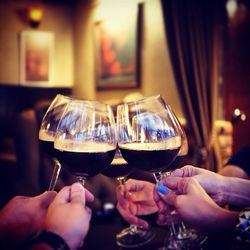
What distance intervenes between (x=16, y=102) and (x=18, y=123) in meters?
2.53

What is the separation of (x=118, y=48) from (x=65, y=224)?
388 cm

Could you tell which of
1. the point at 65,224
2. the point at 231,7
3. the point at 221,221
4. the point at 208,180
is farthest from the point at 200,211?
the point at 231,7

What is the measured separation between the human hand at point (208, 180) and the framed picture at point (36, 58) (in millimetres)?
4756

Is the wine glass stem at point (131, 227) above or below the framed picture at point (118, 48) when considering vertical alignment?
below

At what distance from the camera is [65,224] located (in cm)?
67

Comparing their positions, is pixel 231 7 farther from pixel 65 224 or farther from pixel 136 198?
pixel 65 224

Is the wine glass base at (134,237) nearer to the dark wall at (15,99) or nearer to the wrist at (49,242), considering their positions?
the wrist at (49,242)

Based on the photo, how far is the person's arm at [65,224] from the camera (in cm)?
65

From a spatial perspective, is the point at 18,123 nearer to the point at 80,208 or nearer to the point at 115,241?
the point at 115,241

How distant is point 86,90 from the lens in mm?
5250

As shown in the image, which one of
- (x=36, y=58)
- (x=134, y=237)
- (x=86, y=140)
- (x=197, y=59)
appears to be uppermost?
(x=36, y=58)

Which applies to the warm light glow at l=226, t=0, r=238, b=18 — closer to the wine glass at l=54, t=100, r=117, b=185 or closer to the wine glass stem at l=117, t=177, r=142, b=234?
the wine glass stem at l=117, t=177, r=142, b=234

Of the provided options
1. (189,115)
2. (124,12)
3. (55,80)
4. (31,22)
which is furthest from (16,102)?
(189,115)

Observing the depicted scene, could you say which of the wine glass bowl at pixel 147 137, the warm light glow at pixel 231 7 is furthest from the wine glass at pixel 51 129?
the warm light glow at pixel 231 7
